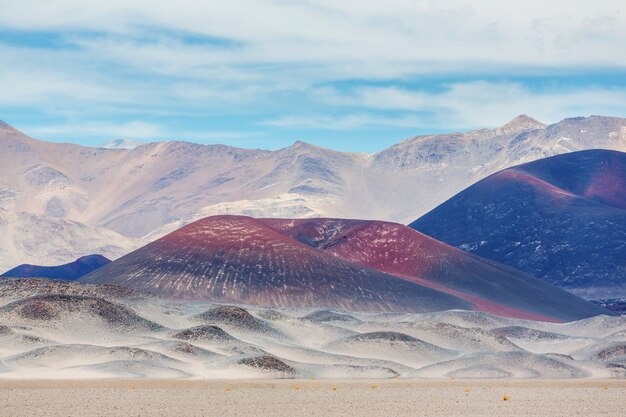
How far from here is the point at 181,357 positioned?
84750 mm

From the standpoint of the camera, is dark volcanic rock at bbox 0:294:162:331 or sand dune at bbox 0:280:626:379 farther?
dark volcanic rock at bbox 0:294:162:331

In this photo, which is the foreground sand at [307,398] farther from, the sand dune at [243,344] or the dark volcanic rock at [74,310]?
the dark volcanic rock at [74,310]

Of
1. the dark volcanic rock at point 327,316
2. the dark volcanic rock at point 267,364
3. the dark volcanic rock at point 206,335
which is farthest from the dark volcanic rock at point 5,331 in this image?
the dark volcanic rock at point 327,316

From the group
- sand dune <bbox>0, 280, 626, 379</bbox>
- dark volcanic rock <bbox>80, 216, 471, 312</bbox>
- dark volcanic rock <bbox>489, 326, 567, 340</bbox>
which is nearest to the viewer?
sand dune <bbox>0, 280, 626, 379</bbox>

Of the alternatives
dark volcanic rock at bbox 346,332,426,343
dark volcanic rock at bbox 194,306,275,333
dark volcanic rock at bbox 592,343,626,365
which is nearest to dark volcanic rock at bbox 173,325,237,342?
dark volcanic rock at bbox 194,306,275,333

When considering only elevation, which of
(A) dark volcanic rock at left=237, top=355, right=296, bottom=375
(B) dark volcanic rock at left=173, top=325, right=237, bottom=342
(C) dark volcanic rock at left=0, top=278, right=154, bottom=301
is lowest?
(A) dark volcanic rock at left=237, top=355, right=296, bottom=375

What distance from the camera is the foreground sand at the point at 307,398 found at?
49.5m

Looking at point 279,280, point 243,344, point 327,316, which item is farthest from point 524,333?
point 279,280

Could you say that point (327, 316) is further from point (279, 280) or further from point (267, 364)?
point (267, 364)

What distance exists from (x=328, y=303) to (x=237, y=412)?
11989cm

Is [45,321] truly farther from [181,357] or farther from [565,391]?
[565,391]

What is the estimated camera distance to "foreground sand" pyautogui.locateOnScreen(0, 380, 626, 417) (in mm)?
49469

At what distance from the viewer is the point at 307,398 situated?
56.5 m

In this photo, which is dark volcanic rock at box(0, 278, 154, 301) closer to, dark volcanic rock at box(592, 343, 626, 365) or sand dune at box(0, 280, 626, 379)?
sand dune at box(0, 280, 626, 379)
